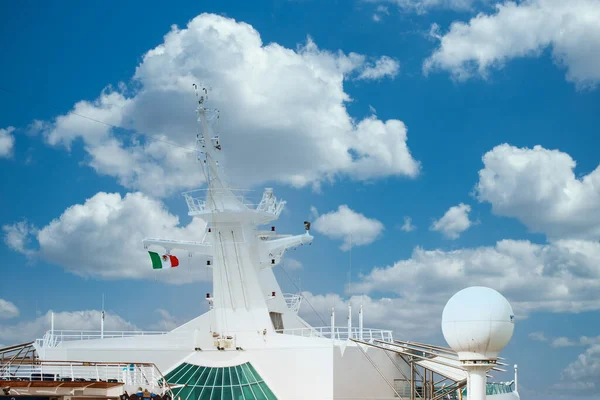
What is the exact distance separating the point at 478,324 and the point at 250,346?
1682cm

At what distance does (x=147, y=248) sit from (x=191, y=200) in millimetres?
3990

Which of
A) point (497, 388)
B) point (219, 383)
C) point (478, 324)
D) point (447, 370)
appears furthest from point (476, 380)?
point (497, 388)

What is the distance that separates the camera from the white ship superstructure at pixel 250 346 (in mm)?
40594

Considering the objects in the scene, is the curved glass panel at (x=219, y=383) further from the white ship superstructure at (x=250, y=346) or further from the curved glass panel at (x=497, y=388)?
the curved glass panel at (x=497, y=388)

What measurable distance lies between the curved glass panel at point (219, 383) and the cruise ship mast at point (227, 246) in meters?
3.06

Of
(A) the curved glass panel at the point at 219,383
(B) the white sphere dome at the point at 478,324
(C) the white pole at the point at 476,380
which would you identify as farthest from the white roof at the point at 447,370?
(B) the white sphere dome at the point at 478,324

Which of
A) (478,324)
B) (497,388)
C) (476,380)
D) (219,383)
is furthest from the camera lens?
(497,388)

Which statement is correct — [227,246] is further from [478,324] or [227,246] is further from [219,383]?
[478,324]

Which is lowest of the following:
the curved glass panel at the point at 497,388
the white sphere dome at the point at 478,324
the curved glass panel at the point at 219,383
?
the curved glass panel at the point at 497,388

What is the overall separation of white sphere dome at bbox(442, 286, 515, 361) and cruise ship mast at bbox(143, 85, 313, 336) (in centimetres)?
1623

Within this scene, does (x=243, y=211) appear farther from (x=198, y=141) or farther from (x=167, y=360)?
(x=167, y=360)

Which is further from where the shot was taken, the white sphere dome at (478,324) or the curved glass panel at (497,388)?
the curved glass panel at (497,388)

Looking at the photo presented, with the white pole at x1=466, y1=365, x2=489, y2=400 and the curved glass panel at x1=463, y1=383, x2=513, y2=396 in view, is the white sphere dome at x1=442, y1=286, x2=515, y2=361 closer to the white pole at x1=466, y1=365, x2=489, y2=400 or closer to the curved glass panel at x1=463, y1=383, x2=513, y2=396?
the white pole at x1=466, y1=365, x2=489, y2=400

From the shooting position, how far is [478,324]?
97.5 ft
